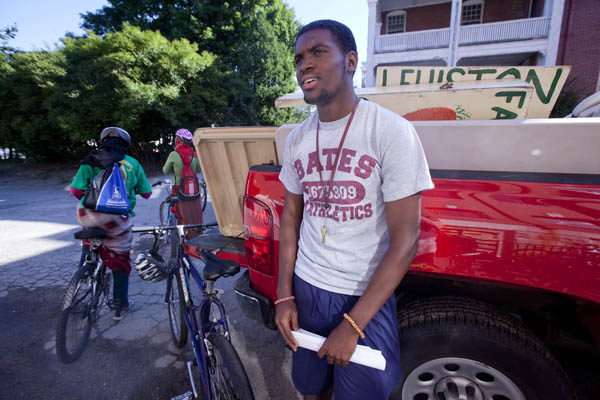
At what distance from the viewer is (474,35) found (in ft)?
41.3

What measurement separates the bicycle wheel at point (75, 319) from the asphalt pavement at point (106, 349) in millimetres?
101

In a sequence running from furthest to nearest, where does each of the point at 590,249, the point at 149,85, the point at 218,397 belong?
1. the point at 149,85
2. the point at 218,397
3. the point at 590,249

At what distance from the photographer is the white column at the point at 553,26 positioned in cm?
1122

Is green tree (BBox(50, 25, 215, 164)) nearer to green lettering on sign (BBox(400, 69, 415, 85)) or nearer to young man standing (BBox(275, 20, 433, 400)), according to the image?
green lettering on sign (BBox(400, 69, 415, 85))

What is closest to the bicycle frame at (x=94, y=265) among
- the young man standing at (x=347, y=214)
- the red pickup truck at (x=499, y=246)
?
the red pickup truck at (x=499, y=246)

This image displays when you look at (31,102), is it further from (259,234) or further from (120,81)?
(259,234)

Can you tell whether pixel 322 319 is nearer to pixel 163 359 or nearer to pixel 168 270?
pixel 168 270

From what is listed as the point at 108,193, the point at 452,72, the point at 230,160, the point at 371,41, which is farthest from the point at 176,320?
the point at 371,41

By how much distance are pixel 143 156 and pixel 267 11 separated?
41.8 ft

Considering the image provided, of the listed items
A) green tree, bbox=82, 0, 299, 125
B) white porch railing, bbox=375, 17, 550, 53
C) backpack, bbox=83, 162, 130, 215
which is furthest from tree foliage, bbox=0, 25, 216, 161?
backpack, bbox=83, 162, 130, 215

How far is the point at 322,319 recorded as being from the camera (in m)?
1.20

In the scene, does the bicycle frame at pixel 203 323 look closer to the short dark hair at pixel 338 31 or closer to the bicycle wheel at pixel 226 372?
the bicycle wheel at pixel 226 372

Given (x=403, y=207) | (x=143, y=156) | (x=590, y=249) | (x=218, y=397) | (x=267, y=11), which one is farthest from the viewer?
(x=267, y=11)

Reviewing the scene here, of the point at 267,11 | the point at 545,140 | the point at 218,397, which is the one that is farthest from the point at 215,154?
the point at 267,11
